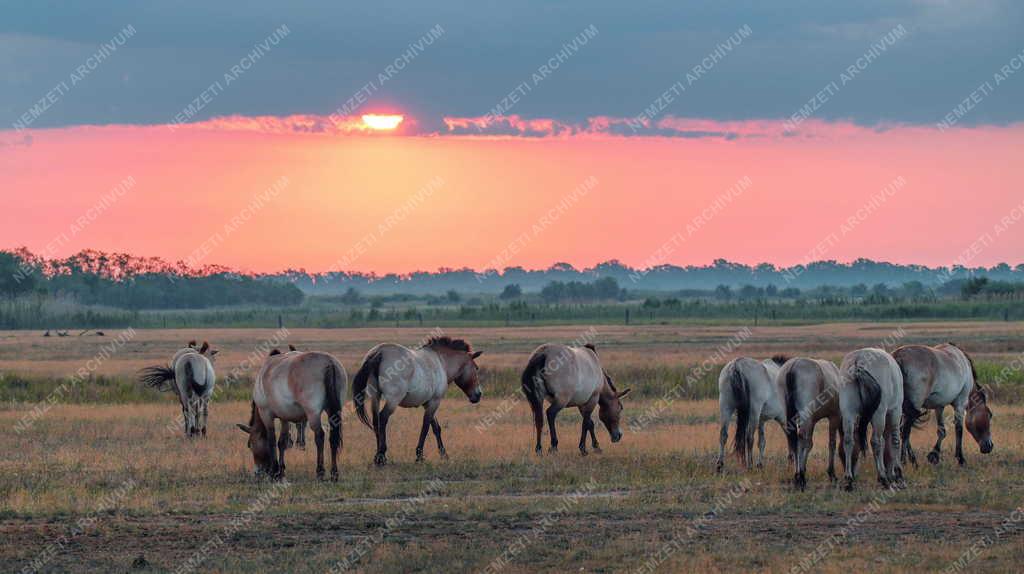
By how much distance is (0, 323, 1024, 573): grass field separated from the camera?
11078 mm

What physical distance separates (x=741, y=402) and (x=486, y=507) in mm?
4907

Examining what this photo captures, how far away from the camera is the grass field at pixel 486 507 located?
11078 mm

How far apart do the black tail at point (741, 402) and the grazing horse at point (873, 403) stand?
166 cm

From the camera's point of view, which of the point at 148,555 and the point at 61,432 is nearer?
the point at 148,555

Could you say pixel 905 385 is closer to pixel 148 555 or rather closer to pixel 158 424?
pixel 148 555

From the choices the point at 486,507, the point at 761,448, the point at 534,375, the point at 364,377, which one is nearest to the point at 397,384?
the point at 364,377

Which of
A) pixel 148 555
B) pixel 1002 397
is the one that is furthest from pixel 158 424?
pixel 1002 397

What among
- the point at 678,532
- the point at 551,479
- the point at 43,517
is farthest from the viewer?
the point at 551,479

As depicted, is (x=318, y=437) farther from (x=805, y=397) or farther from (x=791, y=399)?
(x=805, y=397)

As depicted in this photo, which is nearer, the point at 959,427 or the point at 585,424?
the point at 959,427

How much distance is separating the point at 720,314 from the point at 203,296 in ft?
346

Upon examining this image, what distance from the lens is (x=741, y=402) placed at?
16.9 m

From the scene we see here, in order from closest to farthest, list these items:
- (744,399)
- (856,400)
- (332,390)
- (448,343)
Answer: (856,400) < (332,390) < (744,399) < (448,343)

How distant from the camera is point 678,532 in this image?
40.1 ft
